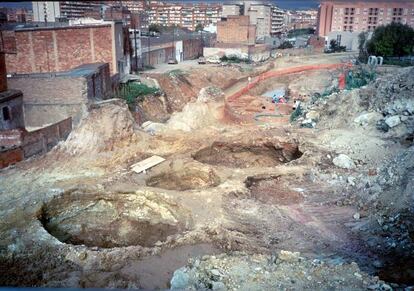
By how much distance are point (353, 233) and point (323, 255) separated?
1577 mm

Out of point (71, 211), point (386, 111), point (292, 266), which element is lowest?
point (71, 211)

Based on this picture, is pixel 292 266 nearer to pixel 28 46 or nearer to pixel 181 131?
pixel 181 131

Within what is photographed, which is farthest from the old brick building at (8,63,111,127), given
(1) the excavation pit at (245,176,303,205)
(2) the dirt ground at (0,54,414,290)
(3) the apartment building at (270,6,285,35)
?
(3) the apartment building at (270,6,285,35)

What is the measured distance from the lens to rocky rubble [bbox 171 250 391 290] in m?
7.30

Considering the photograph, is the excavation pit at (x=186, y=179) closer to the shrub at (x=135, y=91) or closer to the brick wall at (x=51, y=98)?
the brick wall at (x=51, y=98)

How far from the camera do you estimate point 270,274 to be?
772 cm

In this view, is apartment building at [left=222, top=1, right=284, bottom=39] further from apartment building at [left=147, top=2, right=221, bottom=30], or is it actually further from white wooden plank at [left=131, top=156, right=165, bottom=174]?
white wooden plank at [left=131, top=156, right=165, bottom=174]

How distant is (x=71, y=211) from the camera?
40.4 feet

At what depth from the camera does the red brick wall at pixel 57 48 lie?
938 inches

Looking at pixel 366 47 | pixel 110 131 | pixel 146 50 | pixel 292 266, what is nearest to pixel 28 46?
pixel 110 131

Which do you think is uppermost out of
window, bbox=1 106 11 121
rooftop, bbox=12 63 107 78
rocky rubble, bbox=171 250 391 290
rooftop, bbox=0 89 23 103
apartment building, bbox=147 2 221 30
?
apartment building, bbox=147 2 221 30

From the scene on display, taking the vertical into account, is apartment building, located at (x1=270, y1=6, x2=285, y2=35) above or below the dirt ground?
above

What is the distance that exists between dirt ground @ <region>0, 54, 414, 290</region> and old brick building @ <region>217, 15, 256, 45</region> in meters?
29.5

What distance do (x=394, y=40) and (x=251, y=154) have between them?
2554 centimetres
